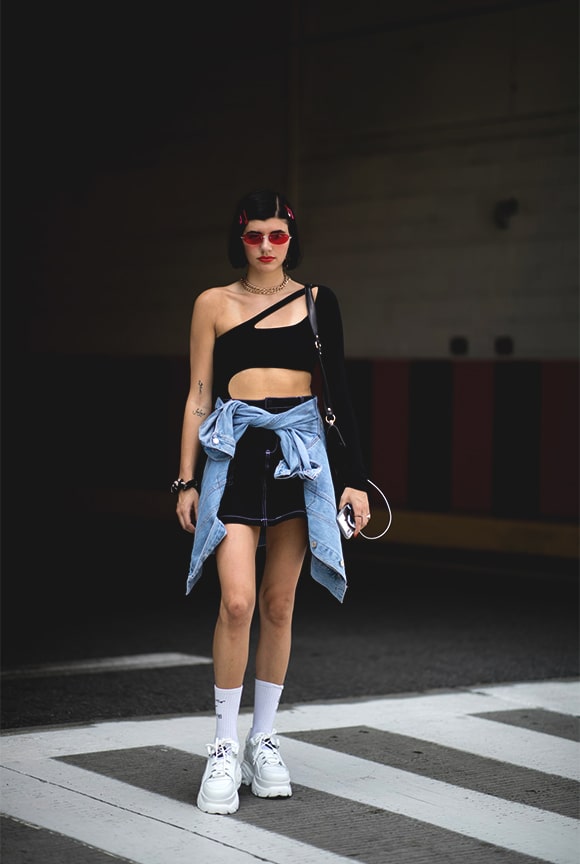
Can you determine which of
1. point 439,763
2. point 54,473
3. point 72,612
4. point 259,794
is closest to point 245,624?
point 259,794

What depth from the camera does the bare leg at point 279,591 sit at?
534 cm

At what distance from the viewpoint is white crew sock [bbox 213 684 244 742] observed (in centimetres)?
514

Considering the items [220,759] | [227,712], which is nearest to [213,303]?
[227,712]

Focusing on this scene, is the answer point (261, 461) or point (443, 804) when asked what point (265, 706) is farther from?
point (261, 461)

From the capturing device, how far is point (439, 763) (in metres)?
5.83

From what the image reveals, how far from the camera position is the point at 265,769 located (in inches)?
205

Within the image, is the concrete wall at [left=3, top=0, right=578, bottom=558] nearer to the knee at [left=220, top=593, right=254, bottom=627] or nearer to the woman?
the woman

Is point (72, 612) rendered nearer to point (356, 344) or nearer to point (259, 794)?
point (259, 794)

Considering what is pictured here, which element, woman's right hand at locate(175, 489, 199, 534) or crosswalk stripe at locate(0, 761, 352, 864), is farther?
woman's right hand at locate(175, 489, 199, 534)

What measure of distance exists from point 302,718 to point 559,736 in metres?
1.13

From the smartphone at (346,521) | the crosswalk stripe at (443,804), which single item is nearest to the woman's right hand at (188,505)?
the smartphone at (346,521)

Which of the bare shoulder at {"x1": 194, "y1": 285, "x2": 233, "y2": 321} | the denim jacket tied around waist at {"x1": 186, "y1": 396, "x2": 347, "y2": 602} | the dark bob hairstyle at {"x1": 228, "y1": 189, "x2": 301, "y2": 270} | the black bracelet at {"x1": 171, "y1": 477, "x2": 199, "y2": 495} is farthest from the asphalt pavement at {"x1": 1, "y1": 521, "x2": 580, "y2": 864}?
the dark bob hairstyle at {"x1": 228, "y1": 189, "x2": 301, "y2": 270}

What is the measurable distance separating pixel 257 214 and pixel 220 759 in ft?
6.28

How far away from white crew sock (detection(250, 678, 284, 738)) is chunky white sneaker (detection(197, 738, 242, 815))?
0.78 ft
